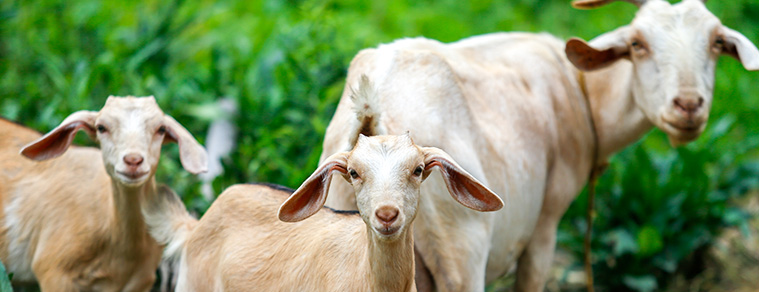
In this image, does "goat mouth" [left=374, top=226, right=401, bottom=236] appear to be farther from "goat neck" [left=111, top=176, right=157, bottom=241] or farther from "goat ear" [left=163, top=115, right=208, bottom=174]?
"goat neck" [left=111, top=176, right=157, bottom=241]

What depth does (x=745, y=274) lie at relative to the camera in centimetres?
697

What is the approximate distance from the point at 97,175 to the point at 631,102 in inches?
130

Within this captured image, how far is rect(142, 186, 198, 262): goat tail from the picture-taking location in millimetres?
4062

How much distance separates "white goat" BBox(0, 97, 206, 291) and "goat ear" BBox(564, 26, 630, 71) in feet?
7.28

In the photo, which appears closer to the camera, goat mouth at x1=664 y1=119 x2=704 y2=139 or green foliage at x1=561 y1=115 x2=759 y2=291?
goat mouth at x1=664 y1=119 x2=704 y2=139

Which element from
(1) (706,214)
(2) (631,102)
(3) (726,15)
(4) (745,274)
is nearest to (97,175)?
A: (2) (631,102)

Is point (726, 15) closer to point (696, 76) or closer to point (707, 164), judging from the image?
point (707, 164)

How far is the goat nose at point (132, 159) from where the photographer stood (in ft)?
12.8

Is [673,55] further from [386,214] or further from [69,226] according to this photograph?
[69,226]

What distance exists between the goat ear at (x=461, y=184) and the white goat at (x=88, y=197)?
158cm

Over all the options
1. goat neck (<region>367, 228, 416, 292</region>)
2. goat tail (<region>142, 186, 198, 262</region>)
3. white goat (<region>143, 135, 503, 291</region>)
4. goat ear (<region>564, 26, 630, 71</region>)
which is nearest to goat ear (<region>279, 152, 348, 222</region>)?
white goat (<region>143, 135, 503, 291</region>)

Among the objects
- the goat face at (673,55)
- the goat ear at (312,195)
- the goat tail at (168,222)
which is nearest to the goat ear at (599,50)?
the goat face at (673,55)

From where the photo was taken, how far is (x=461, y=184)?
3156 mm

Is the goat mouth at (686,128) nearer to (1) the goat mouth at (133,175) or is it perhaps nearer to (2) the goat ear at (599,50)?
(2) the goat ear at (599,50)
